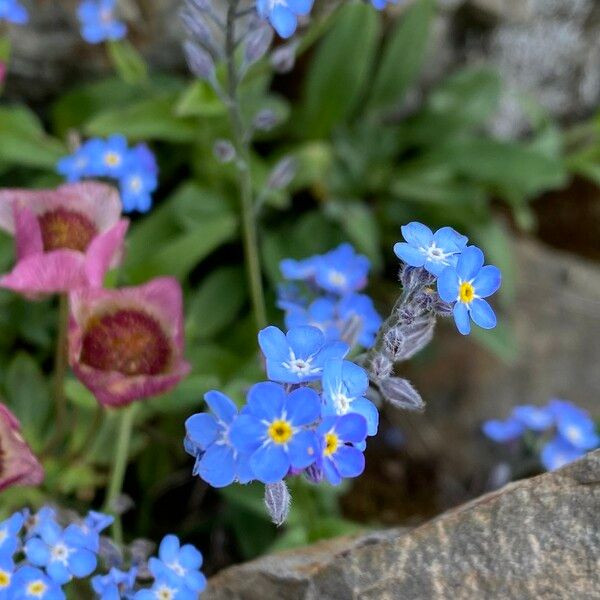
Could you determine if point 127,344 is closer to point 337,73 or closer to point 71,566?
point 71,566

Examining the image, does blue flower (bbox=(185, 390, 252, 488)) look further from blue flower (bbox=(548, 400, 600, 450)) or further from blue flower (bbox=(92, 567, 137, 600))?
blue flower (bbox=(548, 400, 600, 450))

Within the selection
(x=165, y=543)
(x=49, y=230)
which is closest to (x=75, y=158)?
(x=49, y=230)

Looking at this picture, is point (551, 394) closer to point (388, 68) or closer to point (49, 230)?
point (388, 68)

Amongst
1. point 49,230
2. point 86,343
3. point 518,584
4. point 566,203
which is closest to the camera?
point 518,584

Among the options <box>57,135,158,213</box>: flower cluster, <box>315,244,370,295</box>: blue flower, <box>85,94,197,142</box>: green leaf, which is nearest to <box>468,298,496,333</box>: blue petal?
<box>315,244,370,295</box>: blue flower

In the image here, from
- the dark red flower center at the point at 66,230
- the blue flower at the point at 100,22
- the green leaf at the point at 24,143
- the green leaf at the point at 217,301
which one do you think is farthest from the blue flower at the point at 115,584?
the blue flower at the point at 100,22
